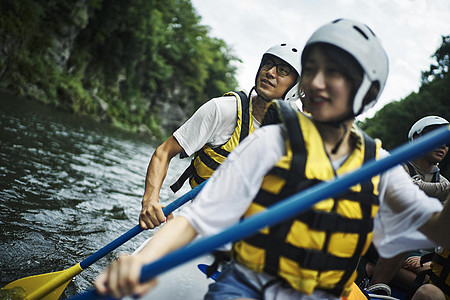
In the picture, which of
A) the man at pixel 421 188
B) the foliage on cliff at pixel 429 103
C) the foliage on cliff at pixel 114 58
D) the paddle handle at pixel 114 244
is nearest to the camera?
the paddle handle at pixel 114 244

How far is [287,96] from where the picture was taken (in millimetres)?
3000

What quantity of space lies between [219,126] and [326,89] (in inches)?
60.3

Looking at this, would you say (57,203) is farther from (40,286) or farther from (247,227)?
(247,227)

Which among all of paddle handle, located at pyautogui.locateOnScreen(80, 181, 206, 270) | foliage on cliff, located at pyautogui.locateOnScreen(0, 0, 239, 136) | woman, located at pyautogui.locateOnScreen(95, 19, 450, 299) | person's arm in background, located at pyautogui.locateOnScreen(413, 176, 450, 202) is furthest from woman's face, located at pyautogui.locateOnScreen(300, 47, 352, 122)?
foliage on cliff, located at pyautogui.locateOnScreen(0, 0, 239, 136)

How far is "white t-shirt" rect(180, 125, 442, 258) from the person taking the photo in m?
1.22

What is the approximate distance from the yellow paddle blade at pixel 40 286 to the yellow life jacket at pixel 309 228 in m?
1.88

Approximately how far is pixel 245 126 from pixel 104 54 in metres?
25.6

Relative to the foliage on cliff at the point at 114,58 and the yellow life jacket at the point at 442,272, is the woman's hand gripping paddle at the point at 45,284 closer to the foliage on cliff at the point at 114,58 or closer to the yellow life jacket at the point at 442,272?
the yellow life jacket at the point at 442,272

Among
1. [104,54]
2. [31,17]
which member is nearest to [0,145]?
[31,17]

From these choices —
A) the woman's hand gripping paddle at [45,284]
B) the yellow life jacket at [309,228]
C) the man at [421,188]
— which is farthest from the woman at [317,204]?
the man at [421,188]

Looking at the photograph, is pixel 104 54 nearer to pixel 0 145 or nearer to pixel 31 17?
pixel 31 17

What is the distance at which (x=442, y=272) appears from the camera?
2.49 metres

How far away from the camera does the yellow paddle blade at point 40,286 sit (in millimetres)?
2484

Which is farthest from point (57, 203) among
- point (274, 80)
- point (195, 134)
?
point (274, 80)
